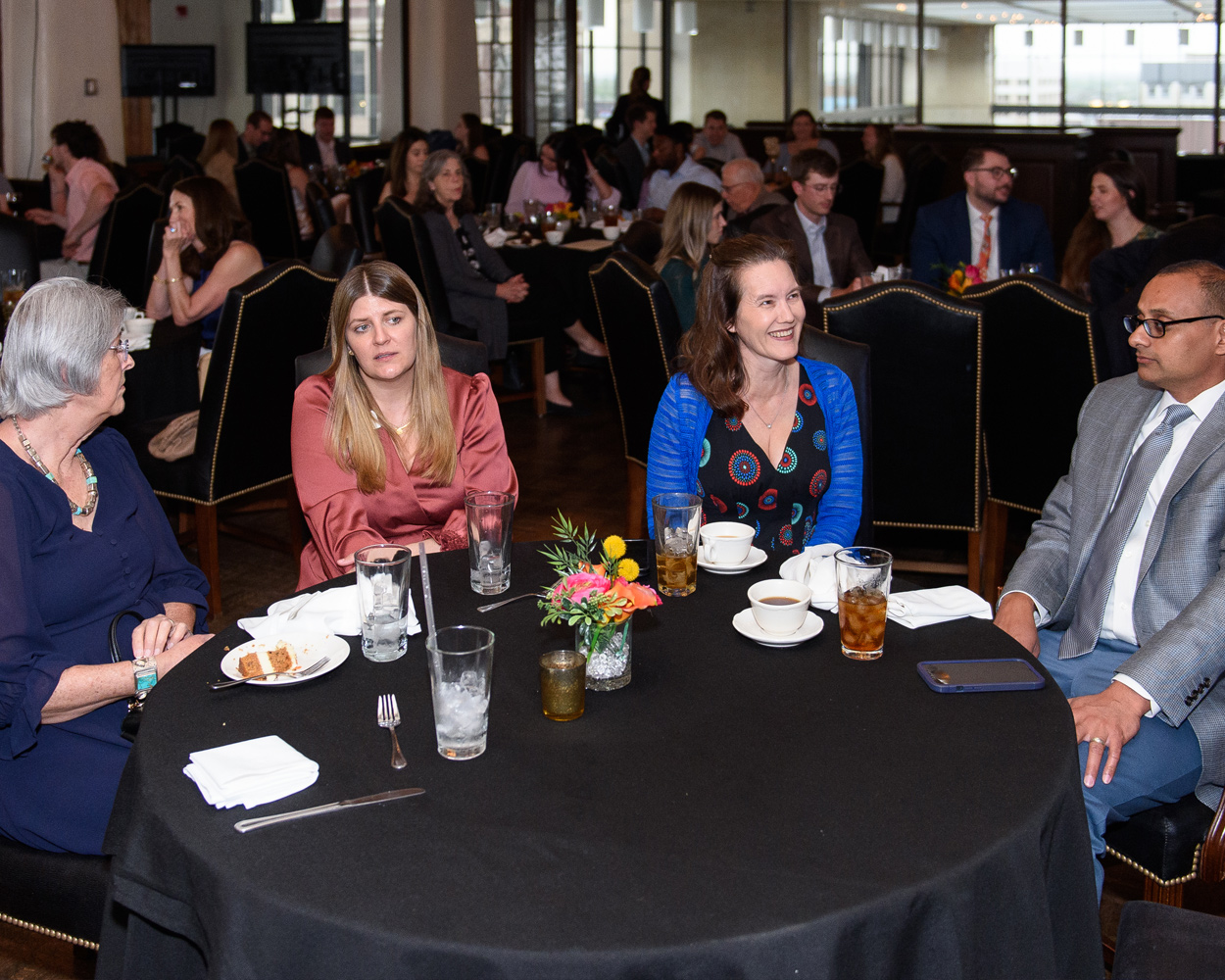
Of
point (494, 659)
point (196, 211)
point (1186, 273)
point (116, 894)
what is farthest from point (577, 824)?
point (196, 211)

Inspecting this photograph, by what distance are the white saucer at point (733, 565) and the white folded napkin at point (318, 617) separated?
49cm

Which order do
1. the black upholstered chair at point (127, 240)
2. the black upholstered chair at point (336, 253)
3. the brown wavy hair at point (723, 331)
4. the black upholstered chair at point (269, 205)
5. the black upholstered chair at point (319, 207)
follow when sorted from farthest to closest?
the black upholstered chair at point (269, 205), the black upholstered chair at point (319, 207), the black upholstered chair at point (127, 240), the black upholstered chair at point (336, 253), the brown wavy hair at point (723, 331)

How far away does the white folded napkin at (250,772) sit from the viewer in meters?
1.35

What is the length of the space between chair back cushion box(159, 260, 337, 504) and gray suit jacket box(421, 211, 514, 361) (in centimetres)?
199

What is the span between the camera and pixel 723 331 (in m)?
2.60

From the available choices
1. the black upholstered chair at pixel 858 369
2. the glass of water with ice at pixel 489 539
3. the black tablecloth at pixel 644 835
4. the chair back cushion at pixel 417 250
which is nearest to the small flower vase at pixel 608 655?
the black tablecloth at pixel 644 835

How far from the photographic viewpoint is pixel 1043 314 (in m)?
3.46

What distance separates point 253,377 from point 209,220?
105cm

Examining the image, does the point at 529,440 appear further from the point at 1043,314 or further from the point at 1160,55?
the point at 1160,55

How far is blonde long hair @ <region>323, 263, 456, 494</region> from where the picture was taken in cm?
246

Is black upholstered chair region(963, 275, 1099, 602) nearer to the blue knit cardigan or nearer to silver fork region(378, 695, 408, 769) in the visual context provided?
the blue knit cardigan

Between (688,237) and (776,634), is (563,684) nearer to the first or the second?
(776,634)

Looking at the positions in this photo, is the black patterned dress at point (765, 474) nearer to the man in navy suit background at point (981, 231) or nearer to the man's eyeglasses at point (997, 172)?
the man in navy suit background at point (981, 231)

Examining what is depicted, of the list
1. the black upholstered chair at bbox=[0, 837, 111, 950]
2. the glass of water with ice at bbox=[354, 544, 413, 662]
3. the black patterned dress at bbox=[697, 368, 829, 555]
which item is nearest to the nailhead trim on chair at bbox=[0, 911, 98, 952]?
the black upholstered chair at bbox=[0, 837, 111, 950]
